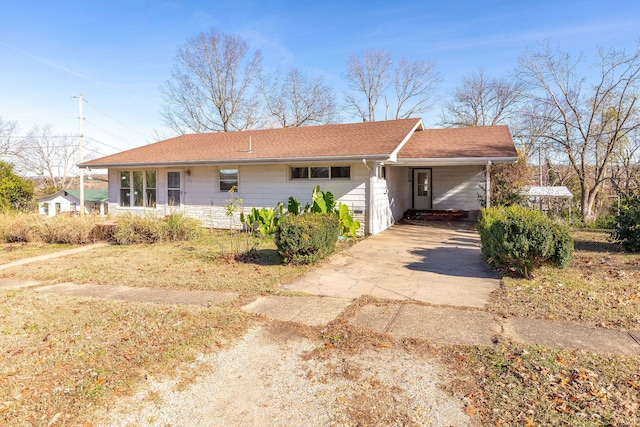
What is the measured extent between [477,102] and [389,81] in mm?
7577

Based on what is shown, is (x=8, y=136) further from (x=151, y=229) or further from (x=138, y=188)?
(x=151, y=229)

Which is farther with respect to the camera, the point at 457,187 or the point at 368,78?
the point at 368,78

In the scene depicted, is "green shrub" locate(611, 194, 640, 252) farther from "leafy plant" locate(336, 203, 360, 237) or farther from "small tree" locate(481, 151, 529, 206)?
"leafy plant" locate(336, 203, 360, 237)

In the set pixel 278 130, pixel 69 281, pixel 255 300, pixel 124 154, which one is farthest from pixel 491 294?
pixel 124 154

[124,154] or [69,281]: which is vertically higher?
[124,154]

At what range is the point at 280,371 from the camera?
138 inches

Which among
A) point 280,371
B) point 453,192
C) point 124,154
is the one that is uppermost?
point 124,154

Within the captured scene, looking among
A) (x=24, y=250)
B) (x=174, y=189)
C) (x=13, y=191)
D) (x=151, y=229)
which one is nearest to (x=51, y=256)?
(x=24, y=250)

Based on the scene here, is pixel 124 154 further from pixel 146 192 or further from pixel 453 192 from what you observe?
pixel 453 192

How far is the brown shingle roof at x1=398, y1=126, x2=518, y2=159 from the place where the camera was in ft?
42.5

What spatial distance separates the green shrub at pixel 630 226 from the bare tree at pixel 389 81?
26005 millimetres

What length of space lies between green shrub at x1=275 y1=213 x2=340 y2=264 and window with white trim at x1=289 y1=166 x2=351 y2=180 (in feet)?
14.0

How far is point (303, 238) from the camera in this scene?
7.78 metres

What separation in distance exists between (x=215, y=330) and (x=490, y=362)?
2863mm
